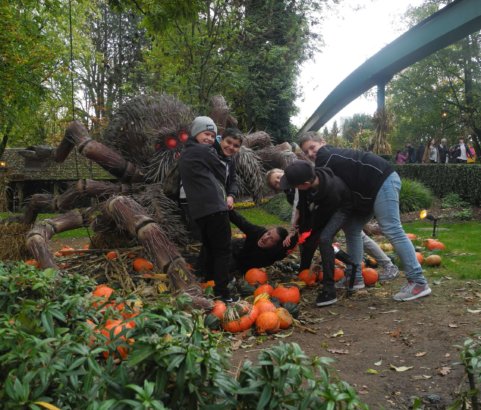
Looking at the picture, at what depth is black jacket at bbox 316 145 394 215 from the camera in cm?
468

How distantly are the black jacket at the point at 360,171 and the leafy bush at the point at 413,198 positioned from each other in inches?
346

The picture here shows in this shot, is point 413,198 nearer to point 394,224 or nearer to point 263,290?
point 394,224

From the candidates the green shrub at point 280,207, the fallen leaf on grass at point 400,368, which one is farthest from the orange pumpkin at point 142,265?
the green shrub at point 280,207

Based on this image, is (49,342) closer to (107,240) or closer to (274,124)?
(107,240)

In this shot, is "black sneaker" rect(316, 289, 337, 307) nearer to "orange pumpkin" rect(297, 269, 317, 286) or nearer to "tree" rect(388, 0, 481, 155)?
"orange pumpkin" rect(297, 269, 317, 286)

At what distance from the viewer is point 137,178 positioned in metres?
6.03

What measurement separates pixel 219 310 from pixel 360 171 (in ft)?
6.22

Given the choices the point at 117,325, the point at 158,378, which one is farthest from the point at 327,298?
the point at 158,378

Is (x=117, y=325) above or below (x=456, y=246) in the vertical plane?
above

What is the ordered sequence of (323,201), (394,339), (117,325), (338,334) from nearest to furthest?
(117,325)
(394,339)
(338,334)
(323,201)

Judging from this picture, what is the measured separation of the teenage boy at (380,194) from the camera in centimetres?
464

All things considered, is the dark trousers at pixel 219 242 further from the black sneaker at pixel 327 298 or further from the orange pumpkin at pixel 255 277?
the black sneaker at pixel 327 298

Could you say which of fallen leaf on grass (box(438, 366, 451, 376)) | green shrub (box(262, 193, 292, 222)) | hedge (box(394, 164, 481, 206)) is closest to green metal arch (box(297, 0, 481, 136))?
hedge (box(394, 164, 481, 206))

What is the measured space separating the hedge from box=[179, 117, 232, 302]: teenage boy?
10864mm
